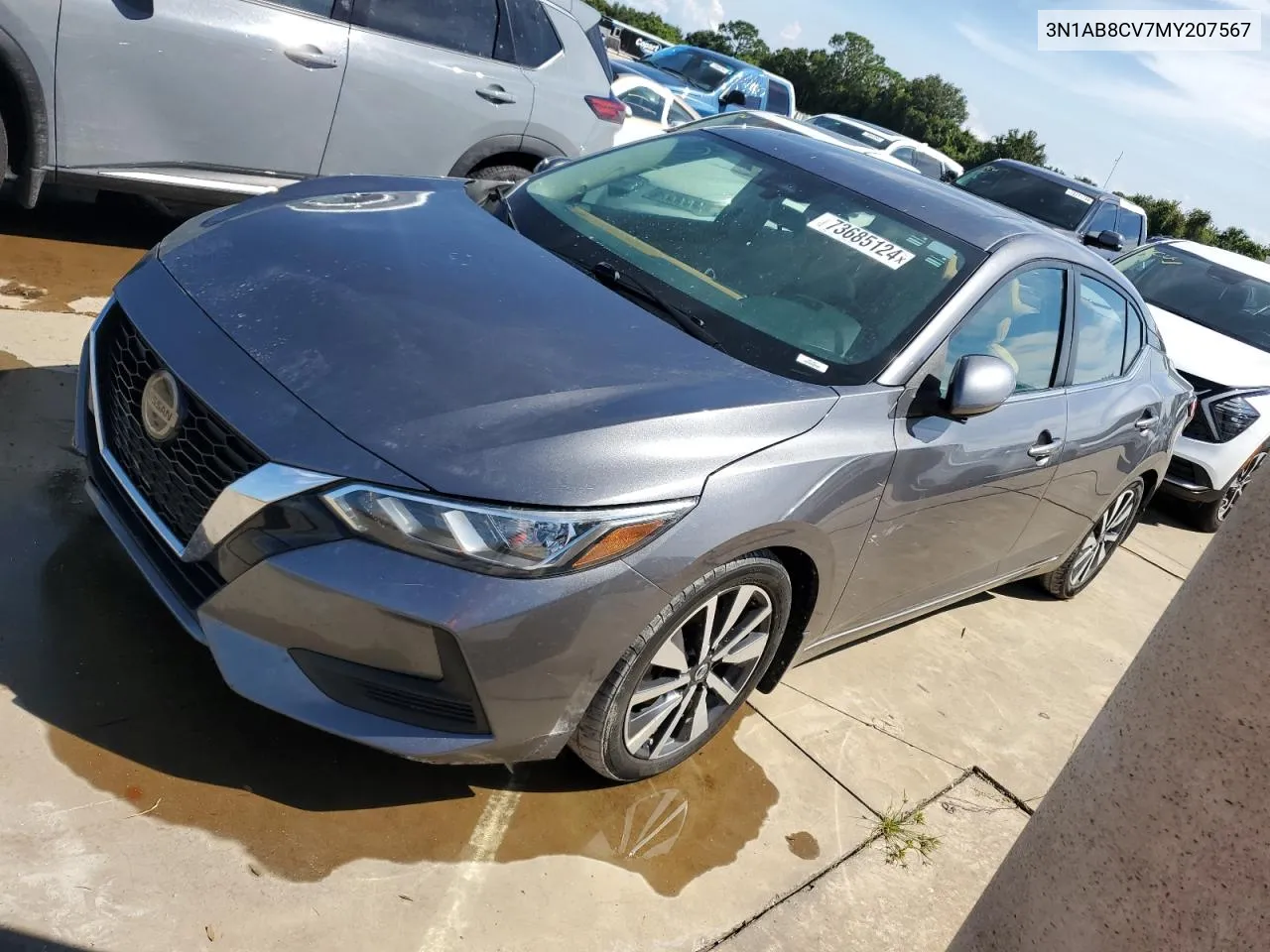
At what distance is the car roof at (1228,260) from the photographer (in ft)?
28.2

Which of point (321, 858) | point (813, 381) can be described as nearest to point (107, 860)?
point (321, 858)

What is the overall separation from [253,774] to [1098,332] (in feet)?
11.0

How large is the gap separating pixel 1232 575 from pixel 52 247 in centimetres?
547

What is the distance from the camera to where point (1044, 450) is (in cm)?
375

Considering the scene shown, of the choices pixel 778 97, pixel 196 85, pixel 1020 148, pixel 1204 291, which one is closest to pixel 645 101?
pixel 778 97

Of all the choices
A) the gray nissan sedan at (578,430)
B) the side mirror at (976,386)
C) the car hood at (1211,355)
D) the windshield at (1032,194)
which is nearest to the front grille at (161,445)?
the gray nissan sedan at (578,430)

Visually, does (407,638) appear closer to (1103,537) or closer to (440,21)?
(1103,537)

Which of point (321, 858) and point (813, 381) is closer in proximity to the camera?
point (321, 858)

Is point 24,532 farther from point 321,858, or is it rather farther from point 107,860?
point 321,858

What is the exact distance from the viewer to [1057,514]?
4.25m

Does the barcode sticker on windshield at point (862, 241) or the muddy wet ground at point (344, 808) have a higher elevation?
the barcode sticker on windshield at point (862, 241)

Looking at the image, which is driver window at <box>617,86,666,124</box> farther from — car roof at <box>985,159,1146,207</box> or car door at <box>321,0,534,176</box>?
car door at <box>321,0,534,176</box>

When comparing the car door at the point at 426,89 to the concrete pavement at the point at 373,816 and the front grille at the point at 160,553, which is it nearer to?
the concrete pavement at the point at 373,816

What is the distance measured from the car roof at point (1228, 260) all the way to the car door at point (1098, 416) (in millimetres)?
4714
